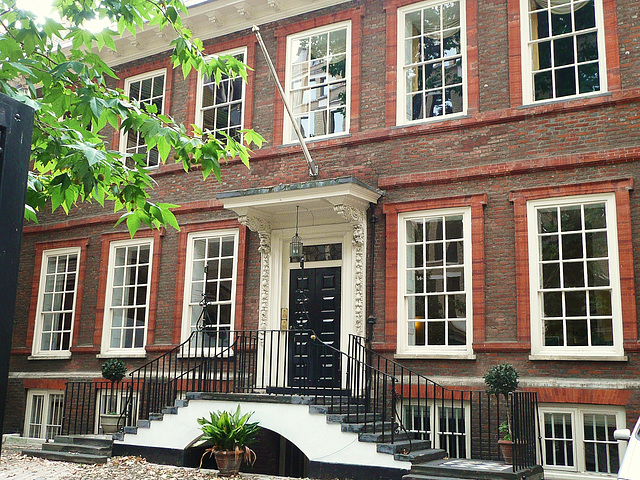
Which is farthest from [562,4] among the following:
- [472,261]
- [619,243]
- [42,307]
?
[42,307]

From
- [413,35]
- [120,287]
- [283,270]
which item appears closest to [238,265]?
[283,270]

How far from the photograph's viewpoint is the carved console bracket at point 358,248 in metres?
12.3

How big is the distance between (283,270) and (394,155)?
3170mm

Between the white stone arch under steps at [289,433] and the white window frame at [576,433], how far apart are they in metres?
2.49

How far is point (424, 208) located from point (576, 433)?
170 inches

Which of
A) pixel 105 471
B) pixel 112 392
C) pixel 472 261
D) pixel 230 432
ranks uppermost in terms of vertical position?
pixel 472 261

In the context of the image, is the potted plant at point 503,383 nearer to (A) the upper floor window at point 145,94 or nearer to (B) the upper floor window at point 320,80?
(B) the upper floor window at point 320,80

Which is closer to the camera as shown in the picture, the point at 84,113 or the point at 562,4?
the point at 84,113

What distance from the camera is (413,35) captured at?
1326cm

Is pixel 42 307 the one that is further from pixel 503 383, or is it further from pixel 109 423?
pixel 503 383

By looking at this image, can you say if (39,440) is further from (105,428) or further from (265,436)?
(265,436)


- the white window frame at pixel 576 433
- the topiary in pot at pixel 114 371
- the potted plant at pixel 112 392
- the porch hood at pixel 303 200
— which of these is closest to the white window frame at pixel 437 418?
the white window frame at pixel 576 433

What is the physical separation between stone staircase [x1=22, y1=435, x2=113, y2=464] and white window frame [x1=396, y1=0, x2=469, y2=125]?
25.3 feet

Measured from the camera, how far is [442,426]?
11.4m
